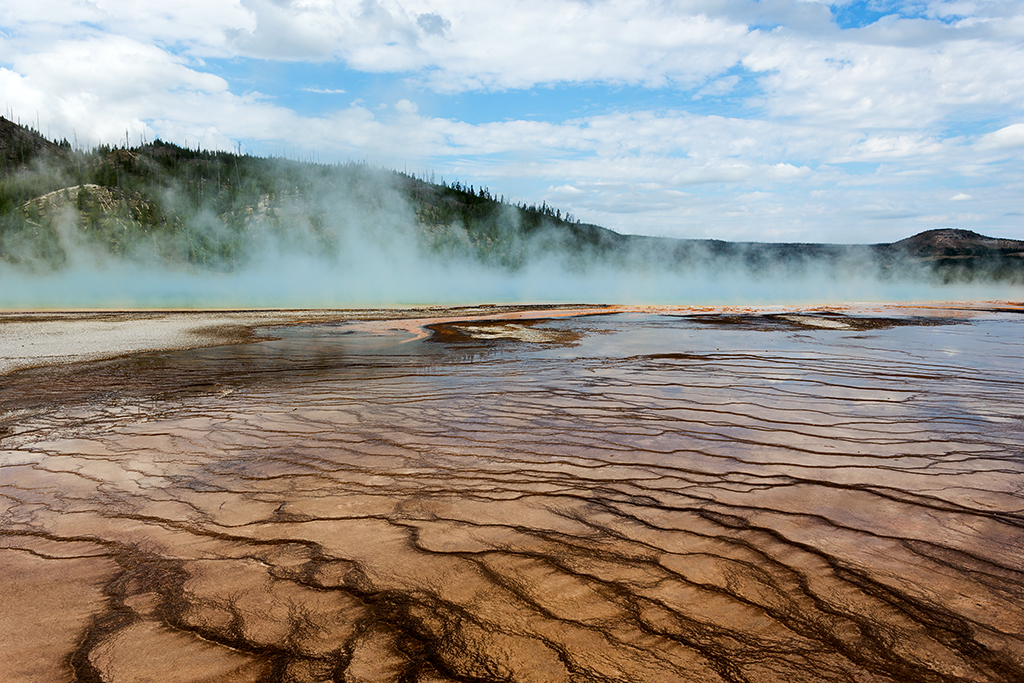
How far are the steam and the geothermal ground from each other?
29385 millimetres

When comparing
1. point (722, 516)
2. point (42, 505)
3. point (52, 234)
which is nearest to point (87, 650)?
point (42, 505)

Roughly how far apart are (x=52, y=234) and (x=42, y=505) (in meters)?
67.8

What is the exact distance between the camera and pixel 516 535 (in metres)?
2.76

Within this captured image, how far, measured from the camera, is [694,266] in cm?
7550

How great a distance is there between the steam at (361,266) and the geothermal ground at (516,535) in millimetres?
29385

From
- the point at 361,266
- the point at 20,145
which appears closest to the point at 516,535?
the point at 361,266

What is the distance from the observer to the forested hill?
57.3m

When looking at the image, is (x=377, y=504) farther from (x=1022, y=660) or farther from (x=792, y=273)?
(x=792, y=273)

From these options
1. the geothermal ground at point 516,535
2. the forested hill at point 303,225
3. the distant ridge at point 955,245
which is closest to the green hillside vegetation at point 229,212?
the forested hill at point 303,225

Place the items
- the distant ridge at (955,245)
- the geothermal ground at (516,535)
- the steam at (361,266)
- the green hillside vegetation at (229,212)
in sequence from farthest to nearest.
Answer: the distant ridge at (955,245), the green hillside vegetation at (229,212), the steam at (361,266), the geothermal ground at (516,535)

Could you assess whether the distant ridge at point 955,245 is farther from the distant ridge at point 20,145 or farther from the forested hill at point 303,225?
the distant ridge at point 20,145

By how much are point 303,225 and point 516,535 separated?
73.1 meters

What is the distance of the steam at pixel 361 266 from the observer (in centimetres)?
4038

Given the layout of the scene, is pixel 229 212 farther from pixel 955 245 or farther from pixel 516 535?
pixel 955 245
